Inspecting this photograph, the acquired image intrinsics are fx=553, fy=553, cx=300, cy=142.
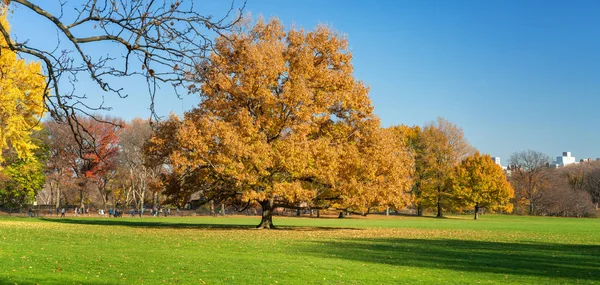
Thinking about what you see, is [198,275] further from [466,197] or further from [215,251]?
[466,197]

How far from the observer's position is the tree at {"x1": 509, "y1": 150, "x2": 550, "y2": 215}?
104 metres

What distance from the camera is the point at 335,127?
38219 millimetres

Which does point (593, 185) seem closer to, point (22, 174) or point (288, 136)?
point (288, 136)

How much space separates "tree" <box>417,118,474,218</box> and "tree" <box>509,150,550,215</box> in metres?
26.3

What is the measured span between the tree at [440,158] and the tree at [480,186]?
1.88m

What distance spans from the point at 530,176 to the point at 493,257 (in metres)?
96.2

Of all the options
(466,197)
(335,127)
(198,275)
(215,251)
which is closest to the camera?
(198,275)

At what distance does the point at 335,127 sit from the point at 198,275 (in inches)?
998

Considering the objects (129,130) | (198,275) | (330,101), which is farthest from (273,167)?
(129,130)

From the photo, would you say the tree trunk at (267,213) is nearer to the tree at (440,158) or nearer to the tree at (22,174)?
the tree at (22,174)

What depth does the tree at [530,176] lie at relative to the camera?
342ft

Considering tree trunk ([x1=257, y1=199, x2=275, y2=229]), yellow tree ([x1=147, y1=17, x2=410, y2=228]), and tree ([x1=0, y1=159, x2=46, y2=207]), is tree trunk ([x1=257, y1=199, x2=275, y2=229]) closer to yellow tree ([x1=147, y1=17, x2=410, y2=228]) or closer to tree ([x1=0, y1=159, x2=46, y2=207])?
yellow tree ([x1=147, y1=17, x2=410, y2=228])

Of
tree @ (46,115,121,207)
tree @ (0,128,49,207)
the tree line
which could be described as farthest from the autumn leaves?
→ tree @ (46,115,121,207)

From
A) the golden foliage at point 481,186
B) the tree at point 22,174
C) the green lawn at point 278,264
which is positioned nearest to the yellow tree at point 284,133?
the green lawn at point 278,264
